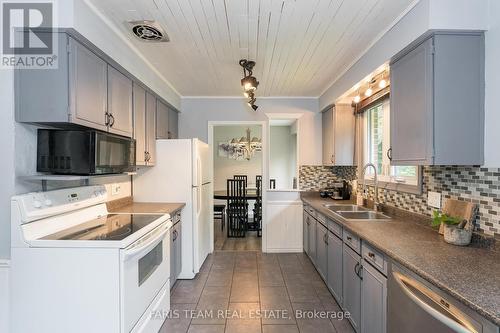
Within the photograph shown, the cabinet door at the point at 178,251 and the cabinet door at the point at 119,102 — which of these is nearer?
the cabinet door at the point at 119,102

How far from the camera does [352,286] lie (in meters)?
2.23

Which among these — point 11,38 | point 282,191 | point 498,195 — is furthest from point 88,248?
point 282,191

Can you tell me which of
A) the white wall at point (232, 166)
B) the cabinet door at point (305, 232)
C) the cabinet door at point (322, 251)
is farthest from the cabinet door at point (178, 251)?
the white wall at point (232, 166)

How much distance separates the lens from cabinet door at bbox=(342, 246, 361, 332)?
2.11 meters

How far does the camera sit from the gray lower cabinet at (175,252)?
9.62 feet

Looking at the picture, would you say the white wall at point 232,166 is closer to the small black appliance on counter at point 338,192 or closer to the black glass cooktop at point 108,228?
the small black appliance on counter at point 338,192

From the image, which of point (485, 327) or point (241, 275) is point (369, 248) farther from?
point (241, 275)

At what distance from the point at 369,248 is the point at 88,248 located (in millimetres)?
1812

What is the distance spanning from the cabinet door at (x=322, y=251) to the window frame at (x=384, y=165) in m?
0.80

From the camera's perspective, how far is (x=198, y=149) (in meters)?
3.46

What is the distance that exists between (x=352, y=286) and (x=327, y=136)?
2.41 meters

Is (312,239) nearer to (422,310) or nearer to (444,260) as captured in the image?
(444,260)

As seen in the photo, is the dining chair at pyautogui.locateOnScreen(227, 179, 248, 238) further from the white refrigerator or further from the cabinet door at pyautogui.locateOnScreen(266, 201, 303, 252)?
the white refrigerator

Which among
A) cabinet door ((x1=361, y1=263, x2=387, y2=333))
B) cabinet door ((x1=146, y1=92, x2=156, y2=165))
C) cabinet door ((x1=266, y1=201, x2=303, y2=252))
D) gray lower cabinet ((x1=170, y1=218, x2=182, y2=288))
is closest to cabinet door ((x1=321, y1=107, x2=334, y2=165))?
cabinet door ((x1=266, y1=201, x2=303, y2=252))
